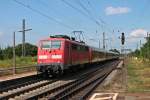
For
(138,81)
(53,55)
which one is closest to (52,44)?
(53,55)

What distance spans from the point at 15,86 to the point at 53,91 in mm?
3039

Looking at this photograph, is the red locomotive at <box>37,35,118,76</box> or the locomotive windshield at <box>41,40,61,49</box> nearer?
the red locomotive at <box>37,35,118,76</box>

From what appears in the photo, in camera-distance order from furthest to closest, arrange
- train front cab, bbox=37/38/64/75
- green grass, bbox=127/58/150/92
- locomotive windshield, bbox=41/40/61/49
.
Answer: locomotive windshield, bbox=41/40/61/49 < train front cab, bbox=37/38/64/75 < green grass, bbox=127/58/150/92

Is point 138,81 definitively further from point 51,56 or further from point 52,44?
point 52,44

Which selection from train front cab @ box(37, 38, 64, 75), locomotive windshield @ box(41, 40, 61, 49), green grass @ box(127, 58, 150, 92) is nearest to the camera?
green grass @ box(127, 58, 150, 92)

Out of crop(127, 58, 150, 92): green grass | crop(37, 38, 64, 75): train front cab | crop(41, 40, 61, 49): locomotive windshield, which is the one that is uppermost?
crop(41, 40, 61, 49): locomotive windshield

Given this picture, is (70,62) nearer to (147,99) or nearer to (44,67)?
(44,67)

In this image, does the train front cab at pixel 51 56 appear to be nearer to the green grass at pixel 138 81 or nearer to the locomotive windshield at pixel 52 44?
the locomotive windshield at pixel 52 44

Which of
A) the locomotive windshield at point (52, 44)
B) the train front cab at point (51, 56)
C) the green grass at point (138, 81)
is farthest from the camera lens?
the locomotive windshield at point (52, 44)

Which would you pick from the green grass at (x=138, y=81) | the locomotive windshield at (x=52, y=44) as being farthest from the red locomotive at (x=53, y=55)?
the green grass at (x=138, y=81)

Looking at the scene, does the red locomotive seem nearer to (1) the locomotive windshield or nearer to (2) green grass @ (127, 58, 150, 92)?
(1) the locomotive windshield

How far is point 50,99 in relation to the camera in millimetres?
17672

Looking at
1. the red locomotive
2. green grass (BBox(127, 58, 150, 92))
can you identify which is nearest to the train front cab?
the red locomotive

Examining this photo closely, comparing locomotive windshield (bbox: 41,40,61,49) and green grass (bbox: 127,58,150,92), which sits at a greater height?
locomotive windshield (bbox: 41,40,61,49)
